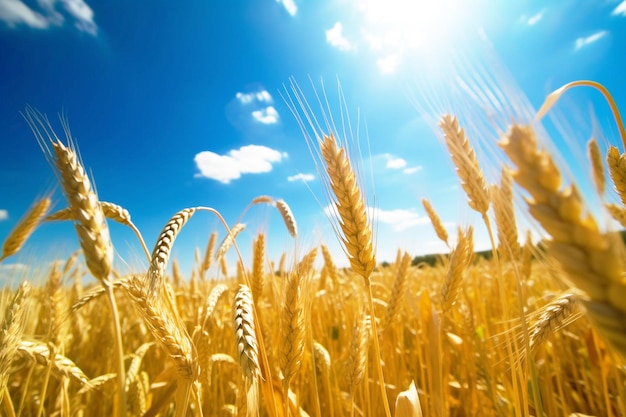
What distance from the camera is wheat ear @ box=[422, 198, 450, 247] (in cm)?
307

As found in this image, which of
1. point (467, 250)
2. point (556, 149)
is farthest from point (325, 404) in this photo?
point (556, 149)

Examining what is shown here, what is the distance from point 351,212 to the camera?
1197 millimetres

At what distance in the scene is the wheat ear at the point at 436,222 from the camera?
3.07 m

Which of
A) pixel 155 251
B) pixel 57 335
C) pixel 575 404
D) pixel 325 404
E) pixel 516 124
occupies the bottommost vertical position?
pixel 575 404

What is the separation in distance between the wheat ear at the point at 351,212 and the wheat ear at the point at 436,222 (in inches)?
82.0

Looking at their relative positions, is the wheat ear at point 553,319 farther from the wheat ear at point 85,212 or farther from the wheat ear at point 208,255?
the wheat ear at point 208,255

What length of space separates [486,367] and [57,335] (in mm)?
2603

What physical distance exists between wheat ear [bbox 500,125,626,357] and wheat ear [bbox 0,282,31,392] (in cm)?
187

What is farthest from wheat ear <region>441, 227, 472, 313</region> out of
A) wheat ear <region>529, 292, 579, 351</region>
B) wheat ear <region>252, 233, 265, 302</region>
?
wheat ear <region>252, 233, 265, 302</region>

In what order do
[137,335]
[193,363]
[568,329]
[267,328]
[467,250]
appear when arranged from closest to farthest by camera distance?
1. [193,363]
2. [467,250]
3. [267,328]
4. [568,329]
5. [137,335]

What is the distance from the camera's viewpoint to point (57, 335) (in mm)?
1793

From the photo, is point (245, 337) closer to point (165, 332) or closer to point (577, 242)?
point (165, 332)

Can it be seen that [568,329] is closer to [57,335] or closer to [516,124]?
[516,124]

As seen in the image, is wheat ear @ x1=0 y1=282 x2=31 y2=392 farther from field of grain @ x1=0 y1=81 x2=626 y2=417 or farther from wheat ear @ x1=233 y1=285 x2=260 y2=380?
wheat ear @ x1=233 y1=285 x2=260 y2=380
